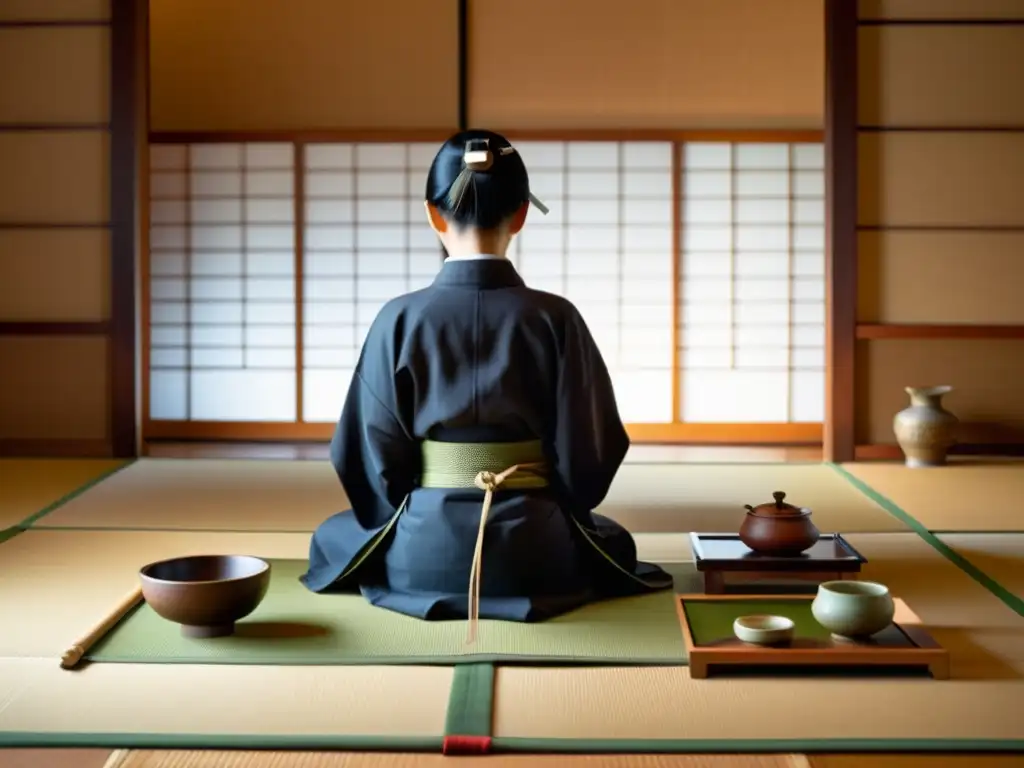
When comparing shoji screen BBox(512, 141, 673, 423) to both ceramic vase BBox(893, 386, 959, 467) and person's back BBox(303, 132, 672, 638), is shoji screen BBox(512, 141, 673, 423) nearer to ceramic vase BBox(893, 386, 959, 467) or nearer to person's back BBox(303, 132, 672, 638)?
ceramic vase BBox(893, 386, 959, 467)

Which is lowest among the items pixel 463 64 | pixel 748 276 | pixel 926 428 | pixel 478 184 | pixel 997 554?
pixel 997 554

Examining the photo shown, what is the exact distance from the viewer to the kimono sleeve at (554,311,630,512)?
2.82 metres

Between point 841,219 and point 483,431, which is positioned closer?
point 483,431

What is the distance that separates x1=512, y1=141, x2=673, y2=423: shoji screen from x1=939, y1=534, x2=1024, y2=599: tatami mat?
2.96 metres

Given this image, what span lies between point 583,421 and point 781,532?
1.77 ft

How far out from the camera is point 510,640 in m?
2.55

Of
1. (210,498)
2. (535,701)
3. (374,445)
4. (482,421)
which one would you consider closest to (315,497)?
(210,498)

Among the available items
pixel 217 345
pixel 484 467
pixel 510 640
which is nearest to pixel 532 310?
pixel 484 467

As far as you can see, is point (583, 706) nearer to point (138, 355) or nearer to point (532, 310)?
point (532, 310)

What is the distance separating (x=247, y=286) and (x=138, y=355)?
4.07 feet

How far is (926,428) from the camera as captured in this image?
5184 mm

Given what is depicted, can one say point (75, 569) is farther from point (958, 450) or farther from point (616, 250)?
point (616, 250)

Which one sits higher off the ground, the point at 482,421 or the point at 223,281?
the point at 223,281

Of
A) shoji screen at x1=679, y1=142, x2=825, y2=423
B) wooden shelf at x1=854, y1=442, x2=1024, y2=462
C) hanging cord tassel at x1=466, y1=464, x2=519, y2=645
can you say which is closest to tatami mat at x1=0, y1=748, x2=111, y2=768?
hanging cord tassel at x1=466, y1=464, x2=519, y2=645
